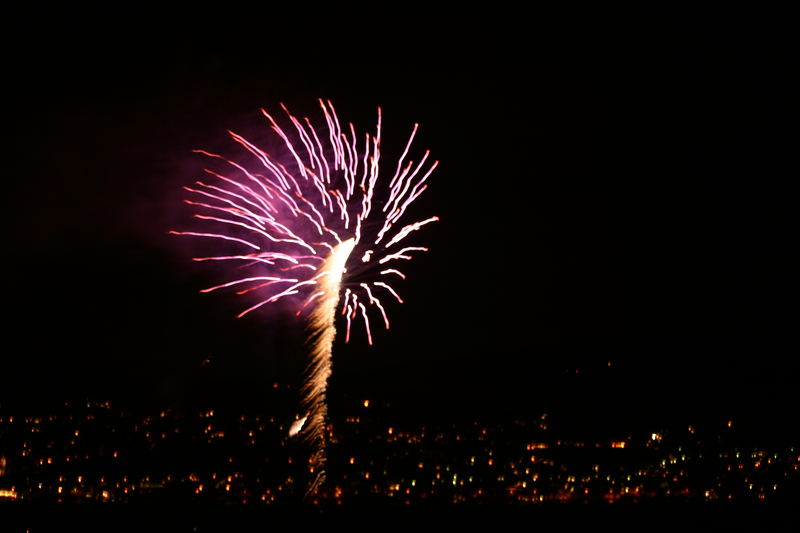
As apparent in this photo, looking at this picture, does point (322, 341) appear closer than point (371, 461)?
Yes

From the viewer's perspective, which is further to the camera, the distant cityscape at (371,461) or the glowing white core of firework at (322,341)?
the distant cityscape at (371,461)

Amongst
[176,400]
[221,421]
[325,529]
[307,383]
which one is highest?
[176,400]

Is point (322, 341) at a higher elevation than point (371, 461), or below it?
below

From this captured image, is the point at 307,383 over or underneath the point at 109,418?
underneath

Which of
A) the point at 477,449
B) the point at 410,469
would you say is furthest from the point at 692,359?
the point at 410,469

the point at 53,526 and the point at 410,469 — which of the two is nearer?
the point at 53,526

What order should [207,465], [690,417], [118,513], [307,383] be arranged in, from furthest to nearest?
[690,417] < [207,465] < [307,383] < [118,513]

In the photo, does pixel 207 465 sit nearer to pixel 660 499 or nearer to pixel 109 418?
pixel 660 499

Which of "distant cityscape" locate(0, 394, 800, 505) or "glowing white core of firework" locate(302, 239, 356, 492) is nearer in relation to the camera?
"glowing white core of firework" locate(302, 239, 356, 492)
